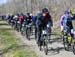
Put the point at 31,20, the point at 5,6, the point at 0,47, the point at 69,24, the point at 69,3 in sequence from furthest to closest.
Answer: the point at 5,6 → the point at 69,3 → the point at 31,20 → the point at 0,47 → the point at 69,24

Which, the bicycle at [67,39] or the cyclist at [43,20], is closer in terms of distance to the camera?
the bicycle at [67,39]

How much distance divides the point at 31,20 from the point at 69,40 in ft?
29.4

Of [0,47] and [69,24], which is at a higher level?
[69,24]

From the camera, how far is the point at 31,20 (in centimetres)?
2336

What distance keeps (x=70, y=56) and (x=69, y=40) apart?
1090mm

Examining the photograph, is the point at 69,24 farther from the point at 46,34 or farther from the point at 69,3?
the point at 69,3

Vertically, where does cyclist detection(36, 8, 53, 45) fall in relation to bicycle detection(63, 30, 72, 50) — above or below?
above

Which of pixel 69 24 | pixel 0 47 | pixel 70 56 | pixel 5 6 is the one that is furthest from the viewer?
pixel 5 6

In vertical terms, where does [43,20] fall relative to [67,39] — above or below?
above

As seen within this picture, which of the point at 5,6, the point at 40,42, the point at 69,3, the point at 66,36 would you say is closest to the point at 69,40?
the point at 66,36

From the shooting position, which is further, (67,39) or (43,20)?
(43,20)

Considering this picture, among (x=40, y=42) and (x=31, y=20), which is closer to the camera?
(x=40, y=42)

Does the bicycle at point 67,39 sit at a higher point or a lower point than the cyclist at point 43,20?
lower

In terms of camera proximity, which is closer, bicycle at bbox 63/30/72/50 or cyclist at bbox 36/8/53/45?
bicycle at bbox 63/30/72/50
